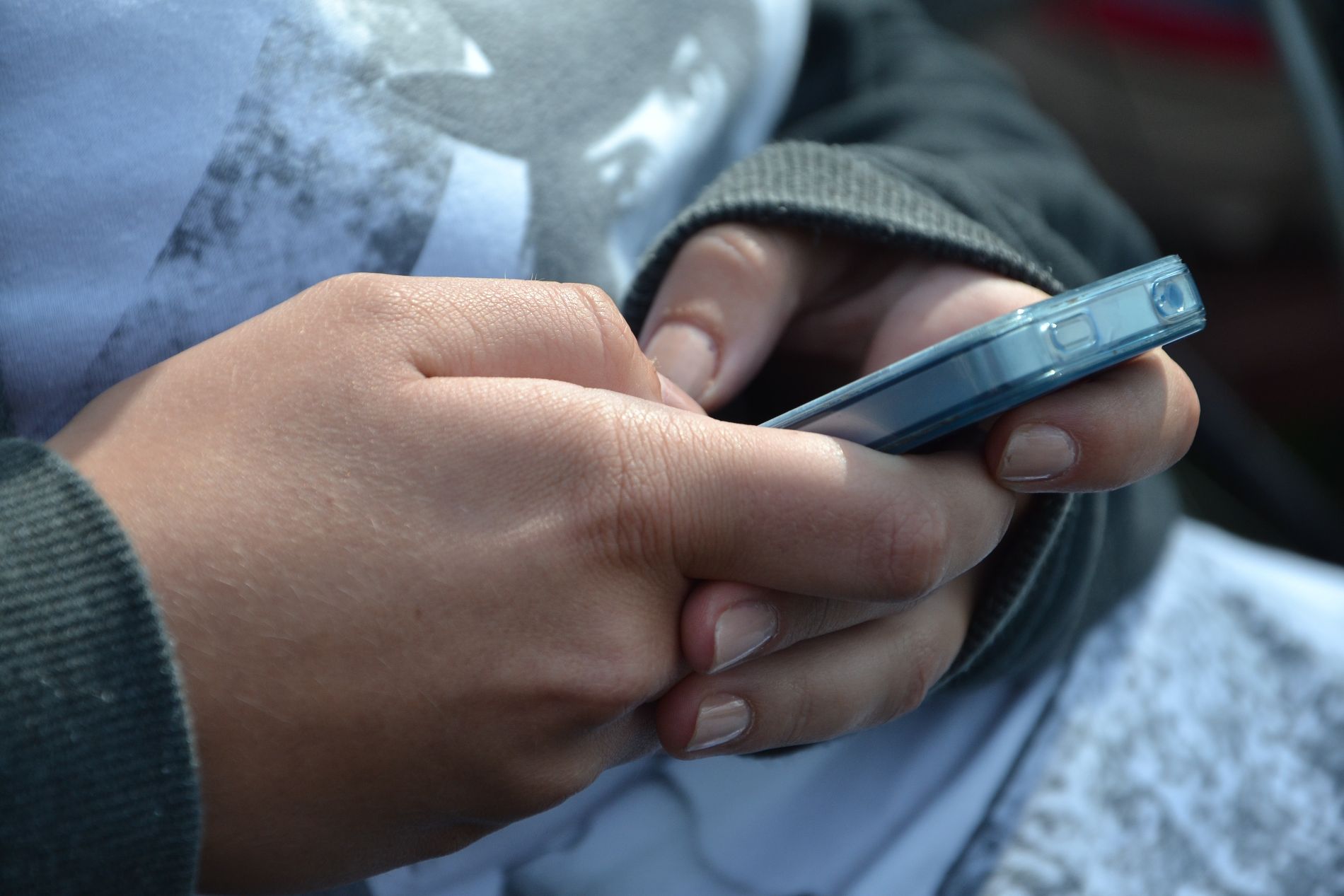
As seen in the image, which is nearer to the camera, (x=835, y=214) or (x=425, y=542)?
(x=425, y=542)

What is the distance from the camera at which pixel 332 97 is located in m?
0.51

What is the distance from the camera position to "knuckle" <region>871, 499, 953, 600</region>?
42cm

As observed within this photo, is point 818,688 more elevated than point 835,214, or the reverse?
point 835,214

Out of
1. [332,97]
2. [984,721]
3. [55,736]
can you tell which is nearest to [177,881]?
[55,736]

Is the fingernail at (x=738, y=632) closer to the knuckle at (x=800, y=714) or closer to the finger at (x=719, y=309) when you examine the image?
the knuckle at (x=800, y=714)

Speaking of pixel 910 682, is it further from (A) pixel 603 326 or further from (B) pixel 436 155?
(B) pixel 436 155

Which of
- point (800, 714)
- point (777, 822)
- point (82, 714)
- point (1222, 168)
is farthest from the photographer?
point (1222, 168)

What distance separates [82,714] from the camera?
36 centimetres

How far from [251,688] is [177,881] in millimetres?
72

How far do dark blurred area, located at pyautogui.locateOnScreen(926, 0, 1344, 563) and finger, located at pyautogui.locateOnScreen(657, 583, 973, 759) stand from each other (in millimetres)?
1617

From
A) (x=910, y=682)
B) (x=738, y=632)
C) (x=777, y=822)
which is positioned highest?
(x=738, y=632)

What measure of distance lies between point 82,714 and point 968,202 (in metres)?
0.52

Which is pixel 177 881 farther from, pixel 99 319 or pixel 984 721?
pixel 984 721

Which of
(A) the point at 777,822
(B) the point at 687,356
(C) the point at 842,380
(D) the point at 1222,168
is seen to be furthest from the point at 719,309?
(D) the point at 1222,168
